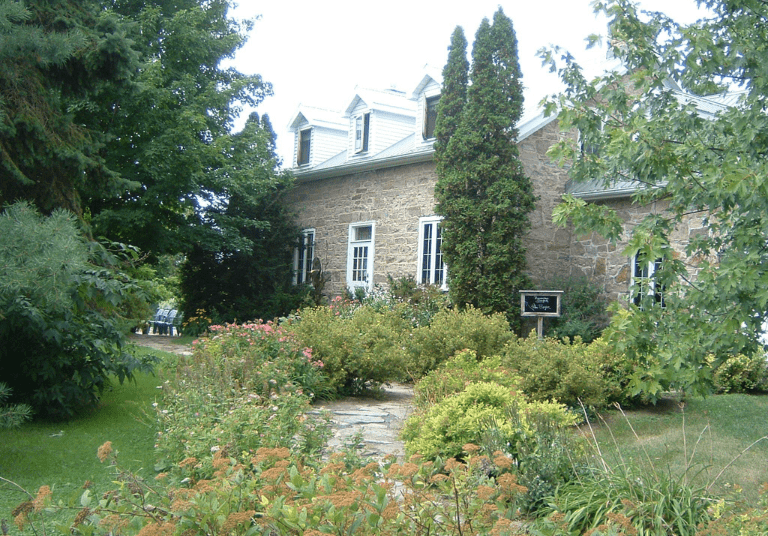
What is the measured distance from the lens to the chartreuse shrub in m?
4.62

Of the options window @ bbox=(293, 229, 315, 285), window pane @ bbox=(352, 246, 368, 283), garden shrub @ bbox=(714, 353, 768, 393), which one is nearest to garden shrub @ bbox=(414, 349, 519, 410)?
garden shrub @ bbox=(714, 353, 768, 393)

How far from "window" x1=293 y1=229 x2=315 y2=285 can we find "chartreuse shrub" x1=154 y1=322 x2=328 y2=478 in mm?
10152

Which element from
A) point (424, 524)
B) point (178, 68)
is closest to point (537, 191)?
point (178, 68)

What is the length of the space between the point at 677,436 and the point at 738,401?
99.5 inches

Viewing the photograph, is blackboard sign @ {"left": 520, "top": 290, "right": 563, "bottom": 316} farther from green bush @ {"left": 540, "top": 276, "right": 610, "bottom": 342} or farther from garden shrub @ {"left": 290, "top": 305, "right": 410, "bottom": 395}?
garden shrub @ {"left": 290, "top": 305, "right": 410, "bottom": 395}

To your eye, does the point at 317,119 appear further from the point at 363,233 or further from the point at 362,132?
the point at 363,233

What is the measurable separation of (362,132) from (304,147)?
2655 millimetres

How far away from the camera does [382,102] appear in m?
18.6

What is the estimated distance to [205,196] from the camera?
17.8 metres

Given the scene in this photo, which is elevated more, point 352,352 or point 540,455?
point 352,352

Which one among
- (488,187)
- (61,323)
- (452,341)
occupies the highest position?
(488,187)

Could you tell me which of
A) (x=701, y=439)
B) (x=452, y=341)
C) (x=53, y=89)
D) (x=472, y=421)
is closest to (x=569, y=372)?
(x=701, y=439)

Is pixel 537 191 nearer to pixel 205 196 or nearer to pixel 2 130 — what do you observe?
pixel 205 196

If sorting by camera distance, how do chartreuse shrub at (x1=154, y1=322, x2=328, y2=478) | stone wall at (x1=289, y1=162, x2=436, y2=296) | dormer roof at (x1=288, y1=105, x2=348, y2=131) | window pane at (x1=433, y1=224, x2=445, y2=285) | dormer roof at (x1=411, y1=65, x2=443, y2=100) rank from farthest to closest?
1. dormer roof at (x1=288, y1=105, x2=348, y2=131)
2. dormer roof at (x1=411, y1=65, x2=443, y2=100)
3. stone wall at (x1=289, y1=162, x2=436, y2=296)
4. window pane at (x1=433, y1=224, x2=445, y2=285)
5. chartreuse shrub at (x1=154, y1=322, x2=328, y2=478)
